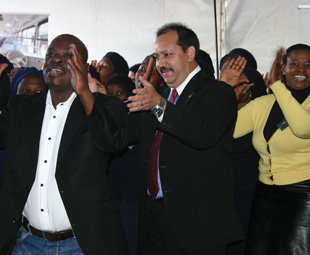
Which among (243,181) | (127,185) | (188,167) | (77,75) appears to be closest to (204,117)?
(188,167)

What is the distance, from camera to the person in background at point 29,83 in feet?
12.1

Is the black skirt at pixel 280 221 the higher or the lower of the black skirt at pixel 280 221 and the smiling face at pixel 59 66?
the lower

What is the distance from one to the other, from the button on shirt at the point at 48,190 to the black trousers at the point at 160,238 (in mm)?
554

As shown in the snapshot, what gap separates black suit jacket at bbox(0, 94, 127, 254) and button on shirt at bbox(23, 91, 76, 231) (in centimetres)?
4

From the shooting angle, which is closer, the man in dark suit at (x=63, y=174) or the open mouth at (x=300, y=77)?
the man in dark suit at (x=63, y=174)

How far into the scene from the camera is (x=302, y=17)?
5.86 meters

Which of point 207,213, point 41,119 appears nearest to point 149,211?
point 207,213

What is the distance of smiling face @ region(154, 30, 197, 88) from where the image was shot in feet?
8.52

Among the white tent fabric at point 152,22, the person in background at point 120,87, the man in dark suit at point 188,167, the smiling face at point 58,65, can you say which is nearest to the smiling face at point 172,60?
the man in dark suit at point 188,167

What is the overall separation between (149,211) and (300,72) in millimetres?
1603

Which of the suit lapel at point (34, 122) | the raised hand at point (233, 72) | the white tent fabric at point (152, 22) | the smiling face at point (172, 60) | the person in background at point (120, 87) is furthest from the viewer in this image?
the white tent fabric at point (152, 22)

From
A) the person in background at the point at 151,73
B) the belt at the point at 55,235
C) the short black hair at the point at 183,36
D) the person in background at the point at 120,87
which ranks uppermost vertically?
the short black hair at the point at 183,36

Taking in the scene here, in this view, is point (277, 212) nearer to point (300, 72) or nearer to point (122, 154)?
point (300, 72)

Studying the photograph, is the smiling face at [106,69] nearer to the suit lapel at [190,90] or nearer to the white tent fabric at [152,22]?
the white tent fabric at [152,22]
